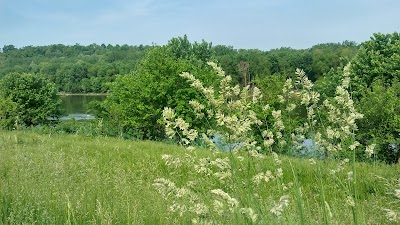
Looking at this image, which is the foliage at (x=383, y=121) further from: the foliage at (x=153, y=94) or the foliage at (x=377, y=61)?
the foliage at (x=153, y=94)

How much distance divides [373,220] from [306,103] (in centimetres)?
297

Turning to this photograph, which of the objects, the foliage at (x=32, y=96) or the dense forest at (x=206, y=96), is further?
the foliage at (x=32, y=96)

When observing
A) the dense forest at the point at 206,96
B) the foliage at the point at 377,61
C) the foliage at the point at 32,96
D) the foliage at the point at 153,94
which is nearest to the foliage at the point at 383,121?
the dense forest at the point at 206,96

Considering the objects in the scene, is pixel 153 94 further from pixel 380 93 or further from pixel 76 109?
pixel 76 109

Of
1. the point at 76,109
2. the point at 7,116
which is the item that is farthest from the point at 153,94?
the point at 76,109

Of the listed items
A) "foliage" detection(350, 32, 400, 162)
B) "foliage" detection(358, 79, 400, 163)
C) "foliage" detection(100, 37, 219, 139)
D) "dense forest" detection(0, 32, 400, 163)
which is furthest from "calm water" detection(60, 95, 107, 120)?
"foliage" detection(358, 79, 400, 163)

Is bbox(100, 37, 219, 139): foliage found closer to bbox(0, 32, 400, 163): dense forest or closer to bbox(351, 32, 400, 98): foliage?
bbox(0, 32, 400, 163): dense forest

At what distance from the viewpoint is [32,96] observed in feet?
155

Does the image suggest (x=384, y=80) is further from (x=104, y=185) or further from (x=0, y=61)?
(x=0, y=61)

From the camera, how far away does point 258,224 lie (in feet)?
7.31

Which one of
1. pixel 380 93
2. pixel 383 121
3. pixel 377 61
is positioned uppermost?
pixel 377 61

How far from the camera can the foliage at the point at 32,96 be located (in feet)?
148

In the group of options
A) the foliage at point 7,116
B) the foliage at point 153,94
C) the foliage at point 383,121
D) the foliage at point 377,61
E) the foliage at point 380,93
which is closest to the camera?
the foliage at point 7,116

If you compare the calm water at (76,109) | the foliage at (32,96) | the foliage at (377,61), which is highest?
the foliage at (377,61)
